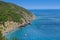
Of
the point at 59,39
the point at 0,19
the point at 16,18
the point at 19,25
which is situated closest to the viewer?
the point at 59,39

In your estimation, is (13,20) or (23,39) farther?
(13,20)

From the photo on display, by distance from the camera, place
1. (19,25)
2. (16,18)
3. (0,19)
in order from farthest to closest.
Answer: (16,18) < (19,25) < (0,19)

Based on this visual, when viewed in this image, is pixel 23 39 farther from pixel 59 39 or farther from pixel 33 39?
pixel 59 39

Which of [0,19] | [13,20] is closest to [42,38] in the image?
[0,19]

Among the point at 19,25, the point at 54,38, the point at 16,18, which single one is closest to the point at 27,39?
the point at 54,38

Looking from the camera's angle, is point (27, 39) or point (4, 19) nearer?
point (27, 39)

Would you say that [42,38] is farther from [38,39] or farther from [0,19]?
[0,19]

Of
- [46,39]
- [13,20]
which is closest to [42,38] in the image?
[46,39]

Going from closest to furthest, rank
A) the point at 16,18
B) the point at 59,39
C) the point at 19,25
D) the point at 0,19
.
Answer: the point at 59,39 → the point at 0,19 → the point at 19,25 → the point at 16,18
